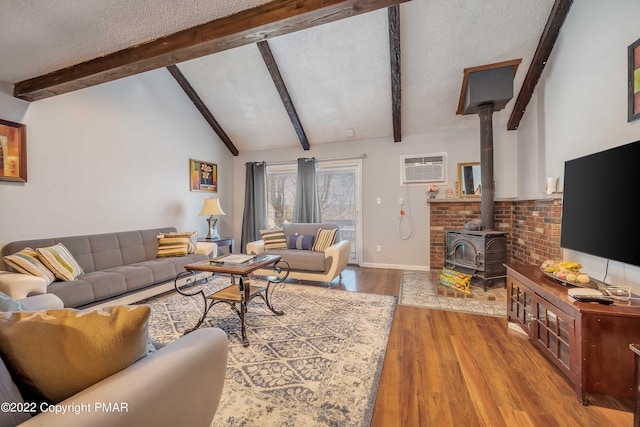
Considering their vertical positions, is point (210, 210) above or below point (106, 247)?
above

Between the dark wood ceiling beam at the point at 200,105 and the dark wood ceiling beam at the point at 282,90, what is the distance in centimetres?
142

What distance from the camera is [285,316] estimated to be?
8.54 feet

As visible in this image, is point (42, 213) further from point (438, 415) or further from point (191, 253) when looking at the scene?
point (438, 415)

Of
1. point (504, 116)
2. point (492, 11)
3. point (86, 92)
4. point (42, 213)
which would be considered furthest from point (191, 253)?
point (504, 116)

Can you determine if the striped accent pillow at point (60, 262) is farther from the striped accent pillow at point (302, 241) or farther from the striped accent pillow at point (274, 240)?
the striped accent pillow at point (302, 241)

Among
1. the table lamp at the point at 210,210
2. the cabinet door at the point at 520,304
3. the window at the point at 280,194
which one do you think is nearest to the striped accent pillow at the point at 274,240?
the table lamp at the point at 210,210

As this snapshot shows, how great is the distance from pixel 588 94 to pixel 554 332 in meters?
2.12

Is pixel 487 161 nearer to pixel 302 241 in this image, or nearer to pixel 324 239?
pixel 324 239

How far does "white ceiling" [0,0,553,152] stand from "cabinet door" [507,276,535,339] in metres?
2.74

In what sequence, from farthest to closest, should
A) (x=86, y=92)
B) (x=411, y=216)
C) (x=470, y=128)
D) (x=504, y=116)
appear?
(x=411, y=216), (x=470, y=128), (x=504, y=116), (x=86, y=92)

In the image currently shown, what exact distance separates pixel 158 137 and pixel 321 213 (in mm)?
2971

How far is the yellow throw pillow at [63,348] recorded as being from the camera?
72 cm

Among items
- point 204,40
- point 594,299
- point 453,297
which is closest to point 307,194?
point 453,297

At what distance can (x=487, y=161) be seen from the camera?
3.50 meters
